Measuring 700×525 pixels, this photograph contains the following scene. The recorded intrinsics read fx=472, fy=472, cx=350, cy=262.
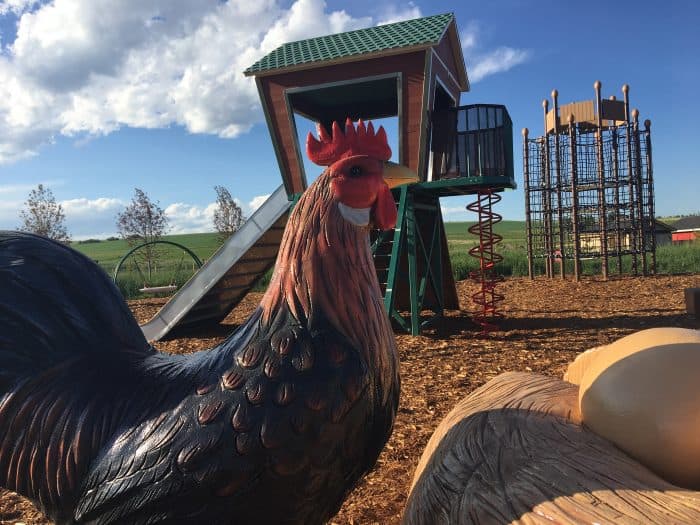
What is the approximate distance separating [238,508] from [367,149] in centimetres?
136

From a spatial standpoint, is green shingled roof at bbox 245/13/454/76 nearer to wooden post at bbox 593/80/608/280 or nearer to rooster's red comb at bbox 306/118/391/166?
rooster's red comb at bbox 306/118/391/166

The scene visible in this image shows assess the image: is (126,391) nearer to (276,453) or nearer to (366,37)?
(276,453)

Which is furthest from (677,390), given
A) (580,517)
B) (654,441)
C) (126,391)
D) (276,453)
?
(126,391)

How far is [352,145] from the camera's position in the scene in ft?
6.34

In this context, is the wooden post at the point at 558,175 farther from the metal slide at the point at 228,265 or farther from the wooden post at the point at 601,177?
the metal slide at the point at 228,265

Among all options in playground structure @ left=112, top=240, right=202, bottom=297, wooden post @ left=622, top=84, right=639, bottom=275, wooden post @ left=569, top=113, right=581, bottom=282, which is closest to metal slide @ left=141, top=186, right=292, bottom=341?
playground structure @ left=112, top=240, right=202, bottom=297

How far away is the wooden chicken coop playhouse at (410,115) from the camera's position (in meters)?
7.24

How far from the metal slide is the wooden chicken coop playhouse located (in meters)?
0.56

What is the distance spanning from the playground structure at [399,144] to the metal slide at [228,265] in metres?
0.02

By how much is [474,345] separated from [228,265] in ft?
14.3

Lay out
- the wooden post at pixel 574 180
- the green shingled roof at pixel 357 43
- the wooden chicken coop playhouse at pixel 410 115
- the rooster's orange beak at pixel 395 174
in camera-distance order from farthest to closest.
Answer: the wooden post at pixel 574 180
the green shingled roof at pixel 357 43
the wooden chicken coop playhouse at pixel 410 115
the rooster's orange beak at pixel 395 174

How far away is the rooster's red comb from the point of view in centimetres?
192

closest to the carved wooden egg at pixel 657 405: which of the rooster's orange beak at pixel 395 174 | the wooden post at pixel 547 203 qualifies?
the rooster's orange beak at pixel 395 174

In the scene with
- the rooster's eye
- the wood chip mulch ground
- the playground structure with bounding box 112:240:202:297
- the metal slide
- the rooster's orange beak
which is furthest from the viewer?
the playground structure with bounding box 112:240:202:297
